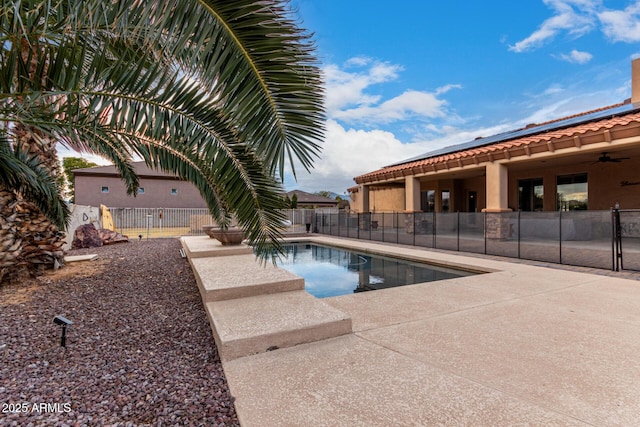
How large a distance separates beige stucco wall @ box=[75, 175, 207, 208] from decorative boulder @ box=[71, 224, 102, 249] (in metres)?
13.9

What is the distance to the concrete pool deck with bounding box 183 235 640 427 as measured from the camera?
2.29 metres

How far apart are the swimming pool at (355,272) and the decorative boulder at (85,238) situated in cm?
761

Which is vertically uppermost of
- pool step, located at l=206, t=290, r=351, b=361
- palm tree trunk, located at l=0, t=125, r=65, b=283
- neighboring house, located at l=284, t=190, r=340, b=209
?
neighboring house, located at l=284, t=190, r=340, b=209

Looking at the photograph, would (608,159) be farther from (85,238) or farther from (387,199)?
(85,238)

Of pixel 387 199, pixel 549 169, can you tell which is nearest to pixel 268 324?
pixel 549 169

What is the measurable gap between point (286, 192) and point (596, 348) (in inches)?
147

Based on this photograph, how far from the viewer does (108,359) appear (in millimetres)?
3152

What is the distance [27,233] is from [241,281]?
14.6 feet

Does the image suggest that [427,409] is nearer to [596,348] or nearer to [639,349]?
[596,348]

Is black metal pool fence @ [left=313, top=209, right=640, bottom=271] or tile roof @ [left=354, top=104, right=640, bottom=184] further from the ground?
tile roof @ [left=354, top=104, right=640, bottom=184]

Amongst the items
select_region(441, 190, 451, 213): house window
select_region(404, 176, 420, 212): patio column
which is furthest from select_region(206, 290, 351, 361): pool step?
select_region(441, 190, 451, 213): house window

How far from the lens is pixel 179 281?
6676mm

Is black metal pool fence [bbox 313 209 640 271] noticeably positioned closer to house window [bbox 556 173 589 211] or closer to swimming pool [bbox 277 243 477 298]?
swimming pool [bbox 277 243 477 298]

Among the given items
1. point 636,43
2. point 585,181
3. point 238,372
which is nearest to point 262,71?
point 238,372
